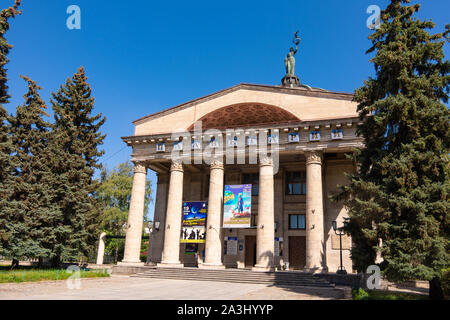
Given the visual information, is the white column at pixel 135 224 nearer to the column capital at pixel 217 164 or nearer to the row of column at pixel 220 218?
the row of column at pixel 220 218

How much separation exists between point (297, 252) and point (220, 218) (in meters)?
7.31

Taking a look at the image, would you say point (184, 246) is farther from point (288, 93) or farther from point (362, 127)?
point (362, 127)

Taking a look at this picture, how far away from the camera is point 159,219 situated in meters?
31.7

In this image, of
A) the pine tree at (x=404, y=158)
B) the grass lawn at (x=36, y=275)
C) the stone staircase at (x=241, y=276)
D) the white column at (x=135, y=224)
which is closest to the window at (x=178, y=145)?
the white column at (x=135, y=224)

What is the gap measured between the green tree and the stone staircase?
68.8ft

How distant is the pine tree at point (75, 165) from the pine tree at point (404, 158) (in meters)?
19.1

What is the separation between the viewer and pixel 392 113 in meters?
14.1

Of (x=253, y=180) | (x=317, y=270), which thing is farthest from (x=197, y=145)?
(x=317, y=270)

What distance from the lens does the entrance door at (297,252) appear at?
2777cm

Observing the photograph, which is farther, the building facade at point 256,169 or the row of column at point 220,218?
the building facade at point 256,169

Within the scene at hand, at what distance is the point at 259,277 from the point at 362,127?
37.8 feet

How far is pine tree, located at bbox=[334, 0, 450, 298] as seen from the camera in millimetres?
12555
